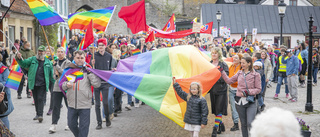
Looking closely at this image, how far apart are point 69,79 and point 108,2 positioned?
52.2m

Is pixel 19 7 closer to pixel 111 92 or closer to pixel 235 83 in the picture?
pixel 111 92

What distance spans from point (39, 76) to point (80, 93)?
3368 millimetres

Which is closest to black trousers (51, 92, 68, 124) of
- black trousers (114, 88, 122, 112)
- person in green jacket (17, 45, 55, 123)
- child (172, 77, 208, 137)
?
person in green jacket (17, 45, 55, 123)

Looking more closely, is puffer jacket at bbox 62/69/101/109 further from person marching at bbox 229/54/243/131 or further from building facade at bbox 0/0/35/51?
building facade at bbox 0/0/35/51

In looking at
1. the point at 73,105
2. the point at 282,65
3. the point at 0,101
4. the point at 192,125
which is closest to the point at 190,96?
the point at 192,125

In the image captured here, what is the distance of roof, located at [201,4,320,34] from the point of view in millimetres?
49625

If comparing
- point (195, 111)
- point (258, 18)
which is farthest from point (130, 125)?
point (258, 18)

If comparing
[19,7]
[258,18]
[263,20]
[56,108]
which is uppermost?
[258,18]

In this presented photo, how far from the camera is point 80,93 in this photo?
6.91 m

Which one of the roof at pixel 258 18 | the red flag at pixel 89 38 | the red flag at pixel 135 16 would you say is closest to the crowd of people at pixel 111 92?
the red flag at pixel 89 38

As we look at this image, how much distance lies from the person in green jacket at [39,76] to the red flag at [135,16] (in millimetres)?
3335

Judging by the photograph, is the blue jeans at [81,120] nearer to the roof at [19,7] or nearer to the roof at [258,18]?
the roof at [19,7]

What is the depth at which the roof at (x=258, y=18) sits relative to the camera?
163 ft

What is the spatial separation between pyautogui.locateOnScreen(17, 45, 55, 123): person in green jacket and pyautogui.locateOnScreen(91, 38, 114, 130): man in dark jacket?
142 cm
